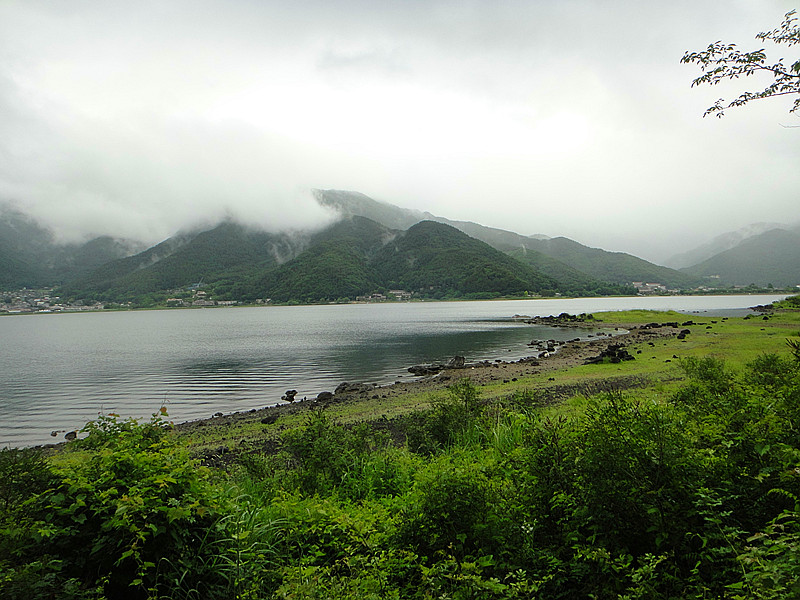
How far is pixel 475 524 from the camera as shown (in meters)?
4.77

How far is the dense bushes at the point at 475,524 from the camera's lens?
401 cm

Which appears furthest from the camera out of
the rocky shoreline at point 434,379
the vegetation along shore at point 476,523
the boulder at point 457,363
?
the boulder at point 457,363

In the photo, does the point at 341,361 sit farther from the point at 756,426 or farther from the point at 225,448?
the point at 756,426

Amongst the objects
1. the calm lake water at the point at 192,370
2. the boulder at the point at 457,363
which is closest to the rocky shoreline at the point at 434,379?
the boulder at the point at 457,363

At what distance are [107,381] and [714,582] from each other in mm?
48593

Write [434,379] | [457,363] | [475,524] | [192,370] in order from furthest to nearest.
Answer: [192,370] → [457,363] → [434,379] → [475,524]

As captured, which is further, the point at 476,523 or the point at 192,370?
the point at 192,370

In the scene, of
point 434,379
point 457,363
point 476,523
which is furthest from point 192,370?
point 476,523

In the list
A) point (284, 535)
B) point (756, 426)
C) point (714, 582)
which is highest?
point (756, 426)

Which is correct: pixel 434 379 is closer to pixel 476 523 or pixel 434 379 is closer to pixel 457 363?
pixel 457 363

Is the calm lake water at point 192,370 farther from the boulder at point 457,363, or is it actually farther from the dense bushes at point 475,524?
the dense bushes at point 475,524

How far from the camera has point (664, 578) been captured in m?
3.79

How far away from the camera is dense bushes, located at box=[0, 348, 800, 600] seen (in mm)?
4008

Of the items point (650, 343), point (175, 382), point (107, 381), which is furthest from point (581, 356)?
point (107, 381)
